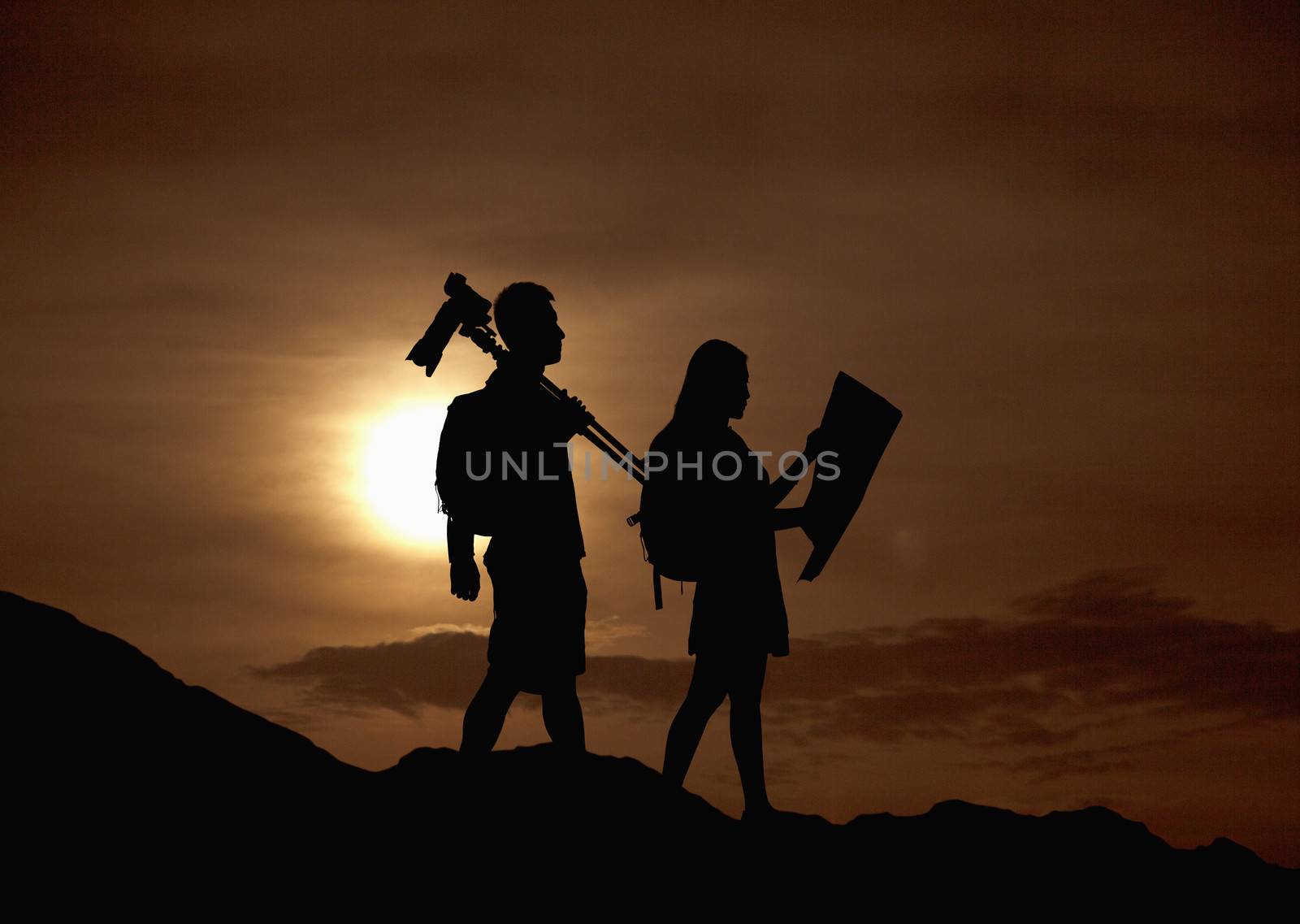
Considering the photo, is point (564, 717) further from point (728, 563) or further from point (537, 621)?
point (728, 563)

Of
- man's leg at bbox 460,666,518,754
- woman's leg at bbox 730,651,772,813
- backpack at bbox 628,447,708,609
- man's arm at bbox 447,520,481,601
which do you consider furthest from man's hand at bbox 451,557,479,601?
woman's leg at bbox 730,651,772,813

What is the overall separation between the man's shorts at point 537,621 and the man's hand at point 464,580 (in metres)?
0.14

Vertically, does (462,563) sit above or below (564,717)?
above

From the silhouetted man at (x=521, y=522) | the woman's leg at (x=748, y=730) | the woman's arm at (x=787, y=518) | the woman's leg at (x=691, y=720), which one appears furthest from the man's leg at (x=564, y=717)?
the woman's arm at (x=787, y=518)

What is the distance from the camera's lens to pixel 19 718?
8.55 meters

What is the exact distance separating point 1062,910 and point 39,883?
20.3ft

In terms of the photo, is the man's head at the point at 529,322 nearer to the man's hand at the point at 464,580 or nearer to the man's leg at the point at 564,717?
the man's hand at the point at 464,580

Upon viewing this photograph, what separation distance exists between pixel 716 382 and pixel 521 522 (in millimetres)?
1586

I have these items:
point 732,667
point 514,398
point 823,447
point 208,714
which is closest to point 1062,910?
point 732,667

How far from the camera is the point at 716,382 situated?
9.01 metres

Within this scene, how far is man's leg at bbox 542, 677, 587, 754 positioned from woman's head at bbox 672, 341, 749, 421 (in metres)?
1.99

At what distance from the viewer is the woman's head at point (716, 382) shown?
9.02m

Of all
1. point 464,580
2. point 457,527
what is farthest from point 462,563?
point 457,527

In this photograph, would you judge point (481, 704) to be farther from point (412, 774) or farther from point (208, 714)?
point (208, 714)
